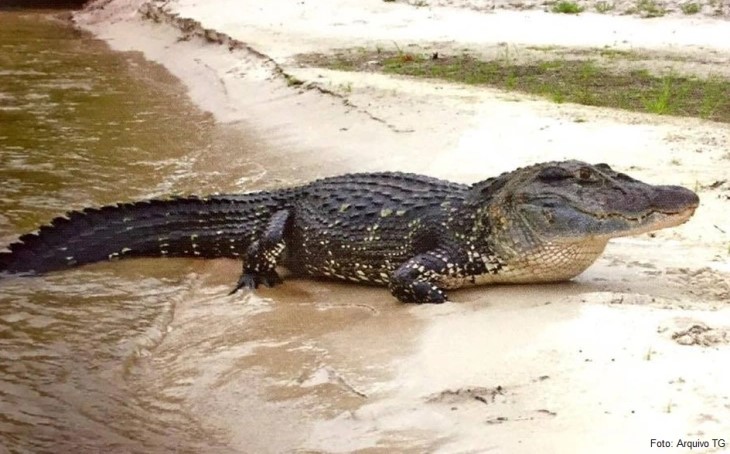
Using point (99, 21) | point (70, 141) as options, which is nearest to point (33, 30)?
point (99, 21)

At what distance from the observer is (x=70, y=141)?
34.4ft

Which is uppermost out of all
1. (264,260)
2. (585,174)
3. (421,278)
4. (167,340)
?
(585,174)

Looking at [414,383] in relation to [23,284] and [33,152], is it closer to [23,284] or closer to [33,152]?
[23,284]

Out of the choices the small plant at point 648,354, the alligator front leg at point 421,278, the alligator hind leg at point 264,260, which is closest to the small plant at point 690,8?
the alligator hind leg at point 264,260

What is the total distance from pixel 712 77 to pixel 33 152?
737cm

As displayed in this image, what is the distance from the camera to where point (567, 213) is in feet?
17.9

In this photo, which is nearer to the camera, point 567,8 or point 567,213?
point 567,213

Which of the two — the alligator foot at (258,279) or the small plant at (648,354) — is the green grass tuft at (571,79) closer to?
the alligator foot at (258,279)

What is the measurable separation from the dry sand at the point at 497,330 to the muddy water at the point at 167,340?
2cm

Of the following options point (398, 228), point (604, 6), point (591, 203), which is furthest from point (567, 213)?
point (604, 6)

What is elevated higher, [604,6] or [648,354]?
[604,6]

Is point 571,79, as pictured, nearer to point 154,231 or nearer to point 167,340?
point 154,231

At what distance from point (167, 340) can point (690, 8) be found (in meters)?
12.5

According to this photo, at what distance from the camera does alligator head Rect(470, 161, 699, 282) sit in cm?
528
